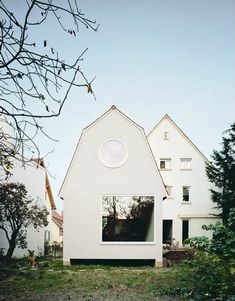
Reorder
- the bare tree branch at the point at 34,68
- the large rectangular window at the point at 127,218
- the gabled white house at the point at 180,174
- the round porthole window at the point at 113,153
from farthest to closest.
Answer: the gabled white house at the point at 180,174 → the round porthole window at the point at 113,153 → the large rectangular window at the point at 127,218 → the bare tree branch at the point at 34,68

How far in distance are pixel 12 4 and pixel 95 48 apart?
1026 millimetres

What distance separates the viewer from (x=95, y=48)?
4.62m

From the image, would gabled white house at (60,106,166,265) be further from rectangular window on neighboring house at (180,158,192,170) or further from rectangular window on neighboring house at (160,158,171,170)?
rectangular window on neighboring house at (180,158,192,170)

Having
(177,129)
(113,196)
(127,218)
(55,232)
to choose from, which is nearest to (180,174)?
(177,129)

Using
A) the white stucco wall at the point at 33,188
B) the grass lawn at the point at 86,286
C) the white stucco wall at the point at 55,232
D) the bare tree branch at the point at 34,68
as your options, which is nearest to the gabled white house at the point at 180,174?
the white stucco wall at the point at 33,188

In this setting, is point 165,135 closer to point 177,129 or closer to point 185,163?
point 177,129

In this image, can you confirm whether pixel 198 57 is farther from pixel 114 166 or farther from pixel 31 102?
pixel 114 166

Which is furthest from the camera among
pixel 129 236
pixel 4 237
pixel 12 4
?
pixel 4 237

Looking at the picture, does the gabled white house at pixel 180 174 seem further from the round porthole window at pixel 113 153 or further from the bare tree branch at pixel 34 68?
the bare tree branch at pixel 34 68

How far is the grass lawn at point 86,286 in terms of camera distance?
10164 mm

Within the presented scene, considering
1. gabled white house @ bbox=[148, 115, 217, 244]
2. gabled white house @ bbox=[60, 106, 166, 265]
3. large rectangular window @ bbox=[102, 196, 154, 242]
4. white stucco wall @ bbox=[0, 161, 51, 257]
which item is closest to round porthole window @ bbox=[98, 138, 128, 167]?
gabled white house @ bbox=[60, 106, 166, 265]

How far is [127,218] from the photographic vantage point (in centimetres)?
1922

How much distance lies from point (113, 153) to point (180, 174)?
1693 centimetres

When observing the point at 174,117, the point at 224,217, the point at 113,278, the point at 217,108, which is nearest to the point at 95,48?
the point at 113,278
